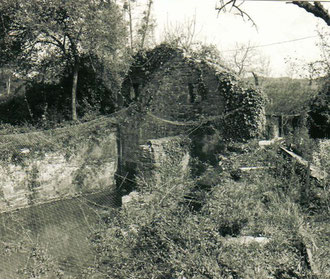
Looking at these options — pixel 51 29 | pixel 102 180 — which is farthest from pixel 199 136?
pixel 51 29

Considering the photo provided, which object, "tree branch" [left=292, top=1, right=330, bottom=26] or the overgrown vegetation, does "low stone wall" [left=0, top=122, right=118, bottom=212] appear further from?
"tree branch" [left=292, top=1, right=330, bottom=26]

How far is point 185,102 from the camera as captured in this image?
40.1ft

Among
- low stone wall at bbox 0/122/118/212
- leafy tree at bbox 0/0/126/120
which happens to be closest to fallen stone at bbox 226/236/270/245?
low stone wall at bbox 0/122/118/212

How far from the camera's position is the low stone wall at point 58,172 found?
38.1ft

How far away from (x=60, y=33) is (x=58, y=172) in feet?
21.7

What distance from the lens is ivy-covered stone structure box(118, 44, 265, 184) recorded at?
1021 centimetres

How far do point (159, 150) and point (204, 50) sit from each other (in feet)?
14.7

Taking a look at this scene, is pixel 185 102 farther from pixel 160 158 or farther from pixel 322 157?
pixel 322 157

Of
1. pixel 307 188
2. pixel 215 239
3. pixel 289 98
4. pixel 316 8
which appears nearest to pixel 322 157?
pixel 307 188

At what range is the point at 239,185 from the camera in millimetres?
7406

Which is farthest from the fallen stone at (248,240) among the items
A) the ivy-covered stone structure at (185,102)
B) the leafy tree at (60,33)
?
the leafy tree at (60,33)

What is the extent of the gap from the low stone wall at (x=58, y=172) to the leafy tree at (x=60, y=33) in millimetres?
3589

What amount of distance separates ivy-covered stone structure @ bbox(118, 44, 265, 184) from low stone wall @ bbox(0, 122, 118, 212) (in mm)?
939

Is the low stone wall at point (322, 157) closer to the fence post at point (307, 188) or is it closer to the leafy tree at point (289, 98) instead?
the fence post at point (307, 188)
